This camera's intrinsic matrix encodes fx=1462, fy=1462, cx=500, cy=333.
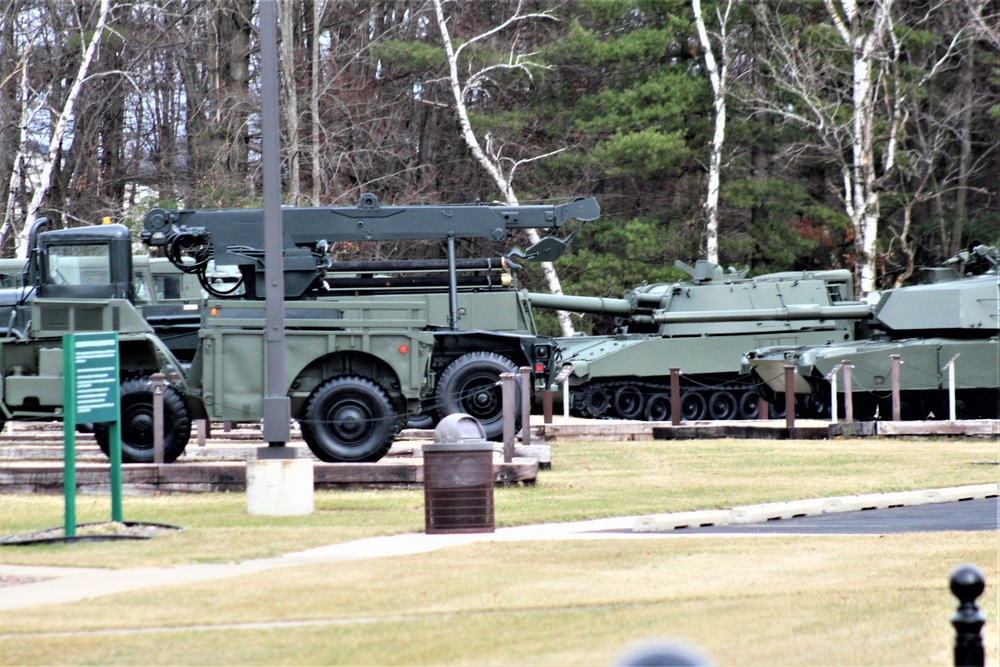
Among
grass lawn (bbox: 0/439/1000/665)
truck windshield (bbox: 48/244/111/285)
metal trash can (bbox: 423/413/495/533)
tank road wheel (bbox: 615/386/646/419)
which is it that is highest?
truck windshield (bbox: 48/244/111/285)

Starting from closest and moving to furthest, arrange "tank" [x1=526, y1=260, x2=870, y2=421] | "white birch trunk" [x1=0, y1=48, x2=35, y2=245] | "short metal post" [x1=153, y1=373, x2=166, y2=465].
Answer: "short metal post" [x1=153, y1=373, x2=166, y2=465] → "tank" [x1=526, y1=260, x2=870, y2=421] → "white birch trunk" [x1=0, y1=48, x2=35, y2=245]

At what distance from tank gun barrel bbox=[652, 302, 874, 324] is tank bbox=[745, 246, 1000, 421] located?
1.37 m

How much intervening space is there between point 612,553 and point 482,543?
3.48 feet

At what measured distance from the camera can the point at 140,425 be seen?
16.0 metres

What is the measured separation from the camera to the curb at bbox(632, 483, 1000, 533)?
11695 millimetres

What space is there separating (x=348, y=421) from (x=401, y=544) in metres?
5.25

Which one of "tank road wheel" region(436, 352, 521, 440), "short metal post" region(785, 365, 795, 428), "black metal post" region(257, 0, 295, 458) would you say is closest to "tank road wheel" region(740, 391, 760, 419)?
"short metal post" region(785, 365, 795, 428)

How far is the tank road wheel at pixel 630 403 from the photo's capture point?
29.3 m

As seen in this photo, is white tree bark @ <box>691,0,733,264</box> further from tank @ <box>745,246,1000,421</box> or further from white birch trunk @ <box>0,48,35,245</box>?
white birch trunk @ <box>0,48,35,245</box>

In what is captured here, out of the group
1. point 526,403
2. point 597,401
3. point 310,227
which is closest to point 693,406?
point 597,401

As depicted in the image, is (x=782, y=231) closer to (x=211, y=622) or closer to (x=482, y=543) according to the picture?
(x=482, y=543)

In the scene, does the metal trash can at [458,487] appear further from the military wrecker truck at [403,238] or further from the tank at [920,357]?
the tank at [920,357]

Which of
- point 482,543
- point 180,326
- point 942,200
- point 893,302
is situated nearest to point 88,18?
point 180,326

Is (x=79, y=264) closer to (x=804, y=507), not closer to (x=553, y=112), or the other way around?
(x=804, y=507)
